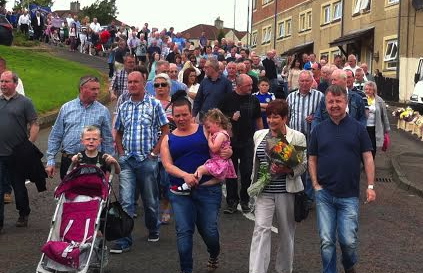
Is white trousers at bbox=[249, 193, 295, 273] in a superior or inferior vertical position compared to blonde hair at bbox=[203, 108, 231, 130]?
inferior

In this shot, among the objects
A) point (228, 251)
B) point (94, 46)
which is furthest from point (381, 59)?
point (228, 251)

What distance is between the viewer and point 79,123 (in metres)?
7.80

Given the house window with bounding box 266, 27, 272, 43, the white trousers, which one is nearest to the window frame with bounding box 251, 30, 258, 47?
the house window with bounding box 266, 27, 272, 43

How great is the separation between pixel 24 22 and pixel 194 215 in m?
37.4

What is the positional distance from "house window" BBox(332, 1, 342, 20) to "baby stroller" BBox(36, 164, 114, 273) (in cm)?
3988

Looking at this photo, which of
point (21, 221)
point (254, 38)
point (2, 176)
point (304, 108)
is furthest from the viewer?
point (254, 38)

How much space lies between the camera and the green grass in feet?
72.8

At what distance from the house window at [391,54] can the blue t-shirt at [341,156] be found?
30911 millimetres

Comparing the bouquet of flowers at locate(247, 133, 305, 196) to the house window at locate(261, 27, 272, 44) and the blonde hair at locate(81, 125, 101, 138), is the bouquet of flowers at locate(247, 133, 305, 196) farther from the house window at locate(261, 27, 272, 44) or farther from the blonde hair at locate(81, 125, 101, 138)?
the house window at locate(261, 27, 272, 44)

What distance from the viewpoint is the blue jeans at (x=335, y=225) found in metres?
6.38

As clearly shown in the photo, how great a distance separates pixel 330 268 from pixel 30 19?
38634mm

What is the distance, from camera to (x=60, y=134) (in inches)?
311

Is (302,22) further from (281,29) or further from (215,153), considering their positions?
(215,153)

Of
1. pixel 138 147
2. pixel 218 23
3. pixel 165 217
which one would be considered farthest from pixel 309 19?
pixel 218 23
